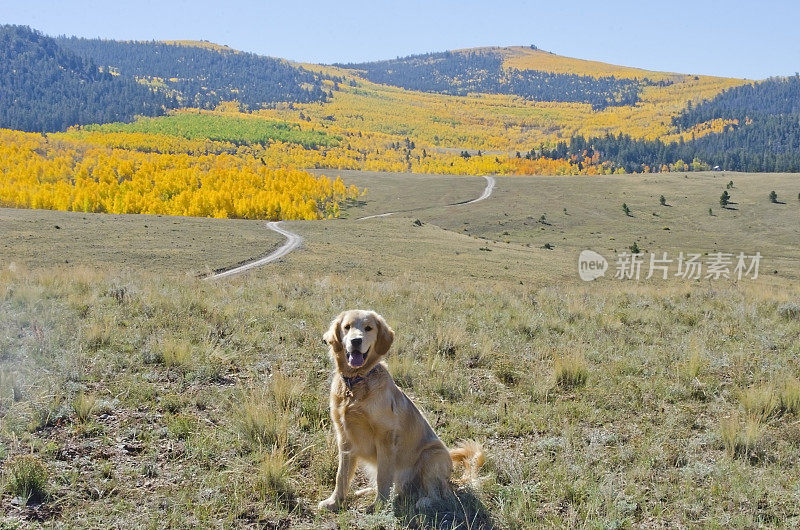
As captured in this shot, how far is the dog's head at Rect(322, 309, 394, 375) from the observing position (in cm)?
492

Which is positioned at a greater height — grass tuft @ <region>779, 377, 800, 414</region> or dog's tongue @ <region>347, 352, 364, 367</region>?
dog's tongue @ <region>347, 352, 364, 367</region>

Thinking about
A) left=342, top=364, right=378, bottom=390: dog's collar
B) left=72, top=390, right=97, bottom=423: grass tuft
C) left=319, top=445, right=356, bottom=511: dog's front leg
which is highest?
left=342, top=364, right=378, bottom=390: dog's collar

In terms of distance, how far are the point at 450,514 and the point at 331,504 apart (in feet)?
3.29

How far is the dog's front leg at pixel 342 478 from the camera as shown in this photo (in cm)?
488

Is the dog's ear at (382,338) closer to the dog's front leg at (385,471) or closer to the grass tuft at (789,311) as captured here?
the dog's front leg at (385,471)

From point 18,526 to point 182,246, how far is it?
1731 inches

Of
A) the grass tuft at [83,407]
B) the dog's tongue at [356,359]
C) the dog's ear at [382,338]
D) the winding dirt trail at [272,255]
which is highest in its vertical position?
the dog's ear at [382,338]

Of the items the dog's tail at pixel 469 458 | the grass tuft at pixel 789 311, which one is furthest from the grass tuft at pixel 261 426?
the grass tuft at pixel 789 311

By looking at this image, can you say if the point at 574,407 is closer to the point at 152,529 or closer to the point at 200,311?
the point at 152,529

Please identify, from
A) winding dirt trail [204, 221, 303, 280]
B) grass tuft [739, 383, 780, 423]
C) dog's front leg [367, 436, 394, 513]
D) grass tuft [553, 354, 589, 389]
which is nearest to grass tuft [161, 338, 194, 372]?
dog's front leg [367, 436, 394, 513]

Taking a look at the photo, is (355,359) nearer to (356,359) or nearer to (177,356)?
(356,359)

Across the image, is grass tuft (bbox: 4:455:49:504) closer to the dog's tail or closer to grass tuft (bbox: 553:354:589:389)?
the dog's tail

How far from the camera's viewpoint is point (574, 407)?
6.86 m

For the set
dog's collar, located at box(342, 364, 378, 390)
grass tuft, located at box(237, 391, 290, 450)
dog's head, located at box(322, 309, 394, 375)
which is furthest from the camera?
grass tuft, located at box(237, 391, 290, 450)
